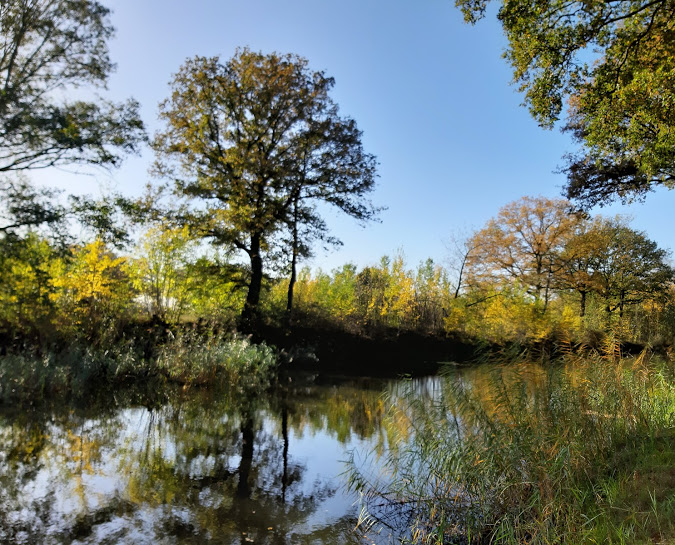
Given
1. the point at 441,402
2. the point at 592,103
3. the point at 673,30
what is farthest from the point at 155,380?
the point at 673,30

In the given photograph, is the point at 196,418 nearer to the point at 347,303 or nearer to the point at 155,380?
the point at 155,380

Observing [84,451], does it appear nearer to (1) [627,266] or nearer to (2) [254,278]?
(2) [254,278]

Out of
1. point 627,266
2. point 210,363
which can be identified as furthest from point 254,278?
point 627,266

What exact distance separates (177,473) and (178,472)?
39 millimetres

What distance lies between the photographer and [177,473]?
5523 mm

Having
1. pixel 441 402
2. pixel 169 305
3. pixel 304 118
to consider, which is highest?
pixel 304 118

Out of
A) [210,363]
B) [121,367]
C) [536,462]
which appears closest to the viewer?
[536,462]

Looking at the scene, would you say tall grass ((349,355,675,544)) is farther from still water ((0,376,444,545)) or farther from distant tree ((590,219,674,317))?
distant tree ((590,219,674,317))

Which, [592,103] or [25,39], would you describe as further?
[25,39]

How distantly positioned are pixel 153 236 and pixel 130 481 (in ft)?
38.8

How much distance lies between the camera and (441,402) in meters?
5.45

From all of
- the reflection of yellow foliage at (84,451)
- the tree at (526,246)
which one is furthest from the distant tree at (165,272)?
the tree at (526,246)

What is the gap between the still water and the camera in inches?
162

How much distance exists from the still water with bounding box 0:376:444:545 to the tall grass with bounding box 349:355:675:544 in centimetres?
73
